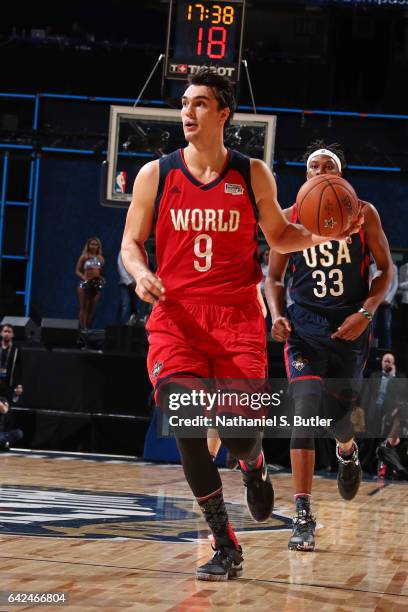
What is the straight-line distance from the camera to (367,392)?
436 inches

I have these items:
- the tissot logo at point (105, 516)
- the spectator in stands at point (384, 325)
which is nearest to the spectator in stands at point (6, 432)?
the tissot logo at point (105, 516)

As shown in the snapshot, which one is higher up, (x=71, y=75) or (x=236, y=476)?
(x=71, y=75)

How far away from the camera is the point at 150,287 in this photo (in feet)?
11.0

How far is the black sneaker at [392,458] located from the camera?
1045cm

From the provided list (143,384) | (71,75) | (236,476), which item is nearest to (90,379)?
(143,384)

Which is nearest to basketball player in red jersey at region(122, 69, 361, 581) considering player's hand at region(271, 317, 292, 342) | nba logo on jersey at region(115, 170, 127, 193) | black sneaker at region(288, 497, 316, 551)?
black sneaker at region(288, 497, 316, 551)

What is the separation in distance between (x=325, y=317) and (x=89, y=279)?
30.2ft

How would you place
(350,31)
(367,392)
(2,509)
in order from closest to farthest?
1. (2,509)
2. (367,392)
3. (350,31)

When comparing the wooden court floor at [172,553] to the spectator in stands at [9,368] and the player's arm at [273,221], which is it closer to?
the player's arm at [273,221]

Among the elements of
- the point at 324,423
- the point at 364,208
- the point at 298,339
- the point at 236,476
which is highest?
the point at 364,208

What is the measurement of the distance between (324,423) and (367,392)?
251 inches

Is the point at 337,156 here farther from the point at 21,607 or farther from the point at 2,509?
the point at 21,607

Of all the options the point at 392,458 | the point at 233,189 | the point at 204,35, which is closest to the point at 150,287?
the point at 233,189

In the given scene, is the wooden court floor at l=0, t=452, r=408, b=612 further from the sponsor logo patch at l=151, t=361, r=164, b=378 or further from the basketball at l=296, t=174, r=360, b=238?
the basketball at l=296, t=174, r=360, b=238
